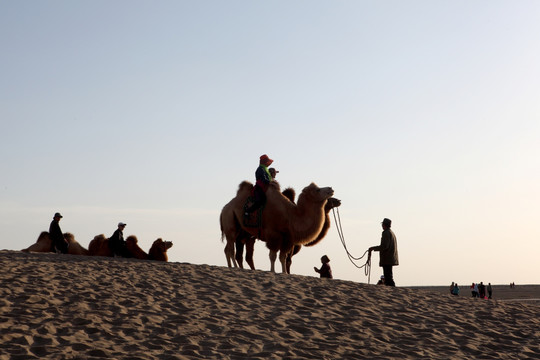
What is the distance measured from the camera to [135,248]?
17797mm

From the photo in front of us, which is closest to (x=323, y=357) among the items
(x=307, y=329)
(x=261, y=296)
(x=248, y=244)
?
(x=307, y=329)

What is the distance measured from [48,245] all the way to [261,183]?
6.04 meters

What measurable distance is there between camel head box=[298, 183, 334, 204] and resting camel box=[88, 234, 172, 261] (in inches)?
139

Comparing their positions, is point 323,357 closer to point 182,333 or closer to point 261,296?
point 182,333

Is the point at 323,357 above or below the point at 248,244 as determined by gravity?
below

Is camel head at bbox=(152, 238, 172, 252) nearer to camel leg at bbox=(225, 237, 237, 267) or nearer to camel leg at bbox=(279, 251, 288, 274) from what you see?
camel leg at bbox=(225, 237, 237, 267)

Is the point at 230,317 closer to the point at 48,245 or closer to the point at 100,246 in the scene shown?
the point at 100,246

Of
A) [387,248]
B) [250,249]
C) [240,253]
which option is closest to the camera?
[387,248]

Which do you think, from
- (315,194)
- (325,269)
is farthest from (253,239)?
(315,194)

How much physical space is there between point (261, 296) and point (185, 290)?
4.49 feet

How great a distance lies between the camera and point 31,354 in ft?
31.7

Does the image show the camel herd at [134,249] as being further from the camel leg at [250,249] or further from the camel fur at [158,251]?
the camel leg at [250,249]

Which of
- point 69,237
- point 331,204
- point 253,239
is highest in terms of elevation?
point 331,204

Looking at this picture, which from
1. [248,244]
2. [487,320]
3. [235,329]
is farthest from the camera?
[248,244]
